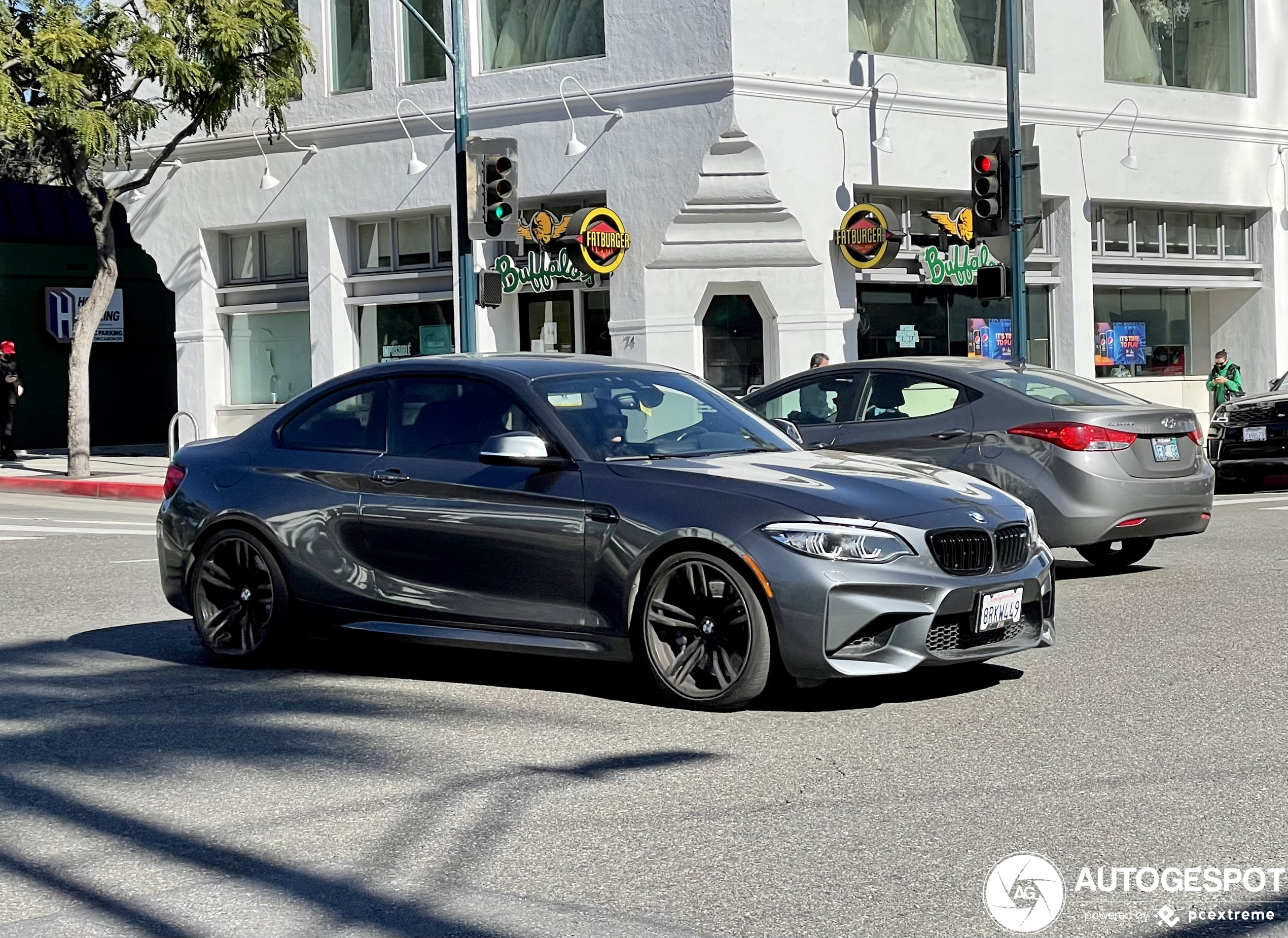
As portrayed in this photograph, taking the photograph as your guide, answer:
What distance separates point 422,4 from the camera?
26828 mm

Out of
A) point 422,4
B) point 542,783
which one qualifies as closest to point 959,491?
point 542,783

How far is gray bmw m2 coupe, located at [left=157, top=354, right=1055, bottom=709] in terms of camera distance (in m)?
7.16

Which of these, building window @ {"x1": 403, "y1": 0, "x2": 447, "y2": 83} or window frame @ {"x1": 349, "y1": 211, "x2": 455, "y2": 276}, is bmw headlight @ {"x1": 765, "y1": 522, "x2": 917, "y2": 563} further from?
building window @ {"x1": 403, "y1": 0, "x2": 447, "y2": 83}

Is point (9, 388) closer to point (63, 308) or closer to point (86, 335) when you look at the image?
point (86, 335)

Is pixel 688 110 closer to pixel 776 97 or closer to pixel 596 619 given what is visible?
pixel 776 97

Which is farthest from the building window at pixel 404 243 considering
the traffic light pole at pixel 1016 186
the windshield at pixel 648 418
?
the windshield at pixel 648 418

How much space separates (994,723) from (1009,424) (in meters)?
4.76

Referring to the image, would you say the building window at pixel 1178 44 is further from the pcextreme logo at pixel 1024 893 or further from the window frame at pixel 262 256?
the pcextreme logo at pixel 1024 893

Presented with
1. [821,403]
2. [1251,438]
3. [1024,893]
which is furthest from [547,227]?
[1024,893]

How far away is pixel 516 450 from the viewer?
7707 millimetres

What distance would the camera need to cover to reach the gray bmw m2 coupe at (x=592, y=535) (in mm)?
7164

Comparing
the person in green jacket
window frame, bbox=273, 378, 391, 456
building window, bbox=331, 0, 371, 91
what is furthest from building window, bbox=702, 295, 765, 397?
window frame, bbox=273, 378, 391, 456

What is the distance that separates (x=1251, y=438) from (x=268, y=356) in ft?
53.4

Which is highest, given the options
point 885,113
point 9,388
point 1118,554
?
point 885,113
